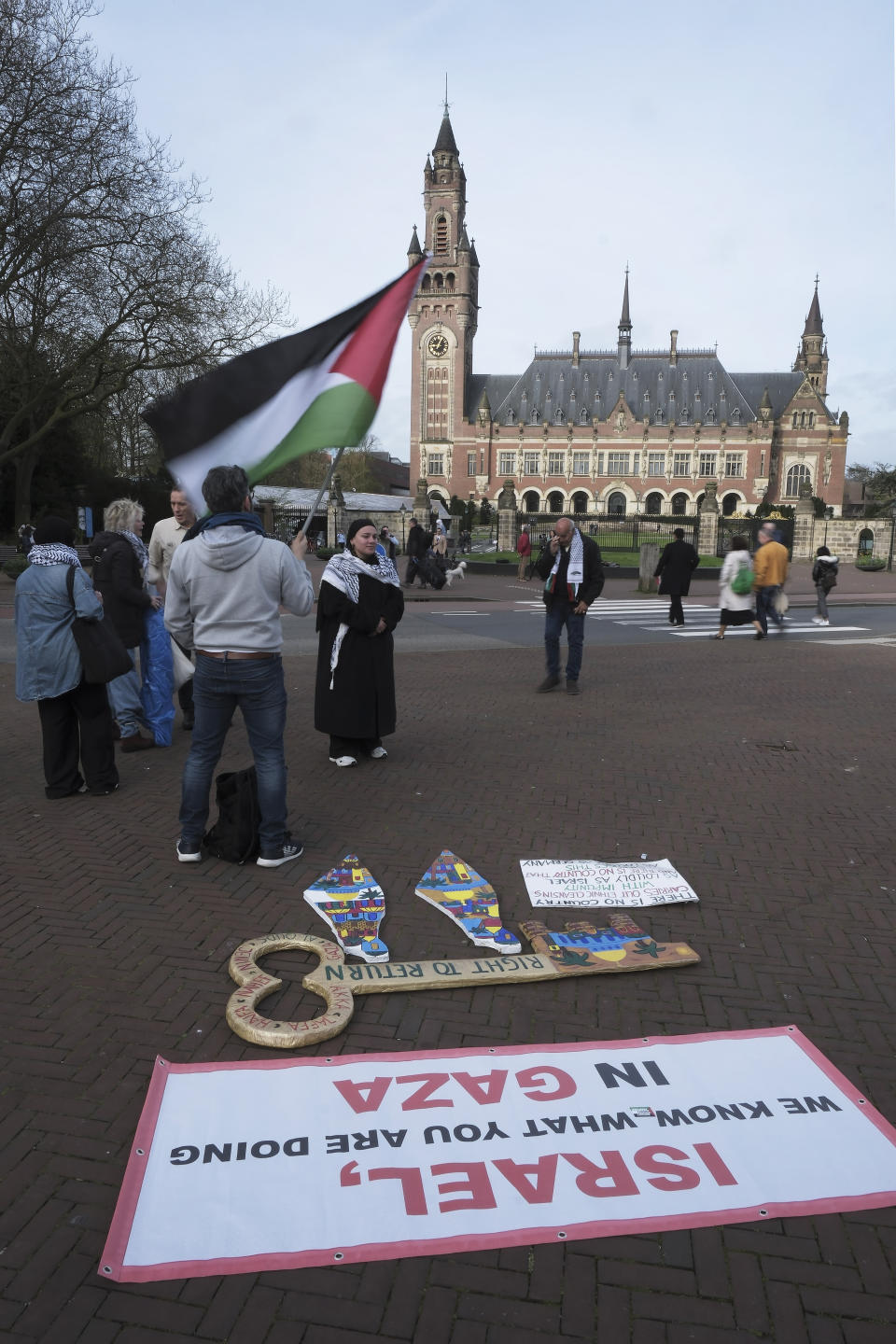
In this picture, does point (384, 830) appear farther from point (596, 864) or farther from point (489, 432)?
point (489, 432)

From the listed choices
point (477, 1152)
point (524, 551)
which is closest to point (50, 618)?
point (477, 1152)

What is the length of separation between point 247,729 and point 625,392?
90.6 meters

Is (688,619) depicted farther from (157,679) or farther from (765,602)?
(157,679)

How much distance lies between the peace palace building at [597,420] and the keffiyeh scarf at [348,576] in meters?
80.8

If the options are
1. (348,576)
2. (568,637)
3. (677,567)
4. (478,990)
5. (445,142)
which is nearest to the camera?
(478,990)

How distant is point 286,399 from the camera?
196 inches

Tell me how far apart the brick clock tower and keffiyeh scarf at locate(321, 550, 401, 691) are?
279ft

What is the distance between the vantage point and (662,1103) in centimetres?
277

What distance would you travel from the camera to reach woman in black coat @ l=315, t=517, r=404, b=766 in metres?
6.25

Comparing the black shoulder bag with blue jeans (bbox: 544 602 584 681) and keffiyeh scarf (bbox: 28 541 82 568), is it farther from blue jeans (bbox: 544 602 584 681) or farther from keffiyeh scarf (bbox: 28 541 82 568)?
blue jeans (bbox: 544 602 584 681)

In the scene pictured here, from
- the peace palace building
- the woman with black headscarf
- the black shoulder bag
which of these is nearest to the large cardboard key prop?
the black shoulder bag

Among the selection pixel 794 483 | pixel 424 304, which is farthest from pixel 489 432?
pixel 794 483

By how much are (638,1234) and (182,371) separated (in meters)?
26.2

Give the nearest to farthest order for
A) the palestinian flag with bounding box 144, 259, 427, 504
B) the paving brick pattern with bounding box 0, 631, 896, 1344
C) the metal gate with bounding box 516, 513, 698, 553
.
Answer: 1. the paving brick pattern with bounding box 0, 631, 896, 1344
2. the palestinian flag with bounding box 144, 259, 427, 504
3. the metal gate with bounding box 516, 513, 698, 553
